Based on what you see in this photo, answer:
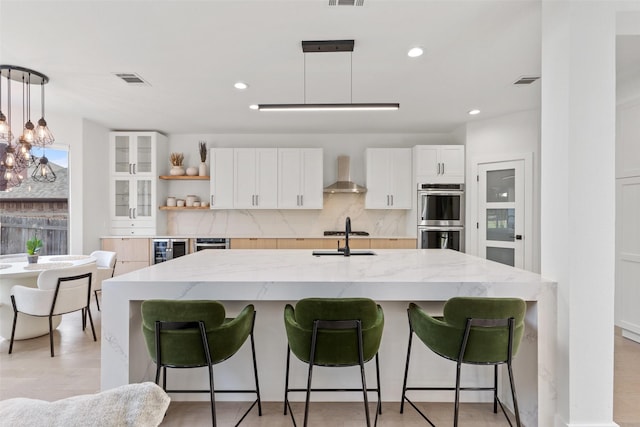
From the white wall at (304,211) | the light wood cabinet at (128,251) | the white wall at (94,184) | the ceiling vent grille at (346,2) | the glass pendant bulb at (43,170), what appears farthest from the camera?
the white wall at (304,211)

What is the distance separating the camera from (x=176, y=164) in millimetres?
5398

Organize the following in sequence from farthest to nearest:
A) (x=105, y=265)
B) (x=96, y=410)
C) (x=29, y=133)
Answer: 1. (x=105, y=265)
2. (x=29, y=133)
3. (x=96, y=410)

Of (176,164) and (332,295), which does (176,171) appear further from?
(332,295)

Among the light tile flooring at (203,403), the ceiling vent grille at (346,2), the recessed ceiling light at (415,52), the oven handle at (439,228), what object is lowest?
the light tile flooring at (203,403)

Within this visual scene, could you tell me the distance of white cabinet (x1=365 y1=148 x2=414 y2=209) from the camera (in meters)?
5.20

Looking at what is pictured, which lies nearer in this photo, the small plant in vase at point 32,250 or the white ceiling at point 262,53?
the white ceiling at point 262,53

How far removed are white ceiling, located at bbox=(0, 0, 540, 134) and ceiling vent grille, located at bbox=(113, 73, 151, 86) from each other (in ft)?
0.26

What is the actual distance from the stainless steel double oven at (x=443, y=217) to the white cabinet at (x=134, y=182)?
447 centimetres

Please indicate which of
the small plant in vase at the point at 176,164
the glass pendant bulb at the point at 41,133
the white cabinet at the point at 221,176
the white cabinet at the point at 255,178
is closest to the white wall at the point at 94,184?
the small plant in vase at the point at 176,164

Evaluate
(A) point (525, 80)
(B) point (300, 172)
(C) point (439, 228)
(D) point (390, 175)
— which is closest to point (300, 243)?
(B) point (300, 172)

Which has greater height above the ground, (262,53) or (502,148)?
(262,53)

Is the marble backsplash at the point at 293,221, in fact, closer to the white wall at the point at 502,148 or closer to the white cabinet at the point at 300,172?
the white cabinet at the point at 300,172

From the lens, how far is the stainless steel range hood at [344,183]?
518 centimetres

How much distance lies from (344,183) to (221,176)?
6.82ft
